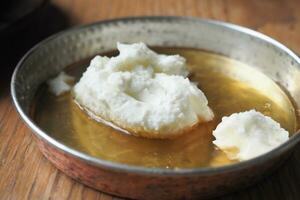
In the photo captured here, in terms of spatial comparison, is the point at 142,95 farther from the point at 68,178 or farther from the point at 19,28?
the point at 19,28

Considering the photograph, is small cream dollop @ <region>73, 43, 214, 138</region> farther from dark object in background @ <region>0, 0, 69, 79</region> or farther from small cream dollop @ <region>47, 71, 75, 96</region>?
dark object in background @ <region>0, 0, 69, 79</region>

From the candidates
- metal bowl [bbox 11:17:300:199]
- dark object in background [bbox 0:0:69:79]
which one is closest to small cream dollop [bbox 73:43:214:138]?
metal bowl [bbox 11:17:300:199]

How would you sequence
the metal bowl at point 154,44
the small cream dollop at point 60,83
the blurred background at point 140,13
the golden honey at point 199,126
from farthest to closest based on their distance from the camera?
1. the blurred background at point 140,13
2. the small cream dollop at point 60,83
3. the golden honey at point 199,126
4. the metal bowl at point 154,44

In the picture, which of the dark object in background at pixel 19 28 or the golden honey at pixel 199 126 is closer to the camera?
the golden honey at pixel 199 126

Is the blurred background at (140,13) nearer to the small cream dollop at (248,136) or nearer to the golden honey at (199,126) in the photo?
the golden honey at (199,126)

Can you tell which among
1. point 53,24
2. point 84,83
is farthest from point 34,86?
point 53,24

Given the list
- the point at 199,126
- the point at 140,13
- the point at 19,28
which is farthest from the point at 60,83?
the point at 140,13

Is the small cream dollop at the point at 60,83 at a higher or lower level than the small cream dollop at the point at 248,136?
lower

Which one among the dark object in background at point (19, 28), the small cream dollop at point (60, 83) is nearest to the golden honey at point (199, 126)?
the small cream dollop at point (60, 83)
